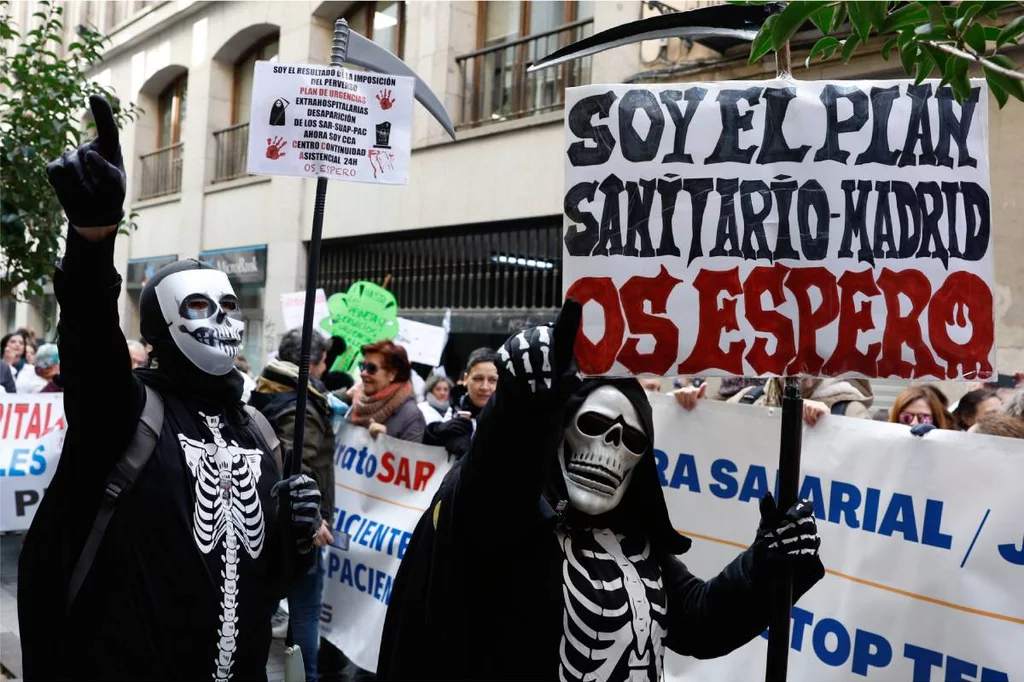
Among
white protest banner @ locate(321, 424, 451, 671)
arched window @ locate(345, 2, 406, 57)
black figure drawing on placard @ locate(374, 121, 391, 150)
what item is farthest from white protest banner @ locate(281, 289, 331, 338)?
arched window @ locate(345, 2, 406, 57)

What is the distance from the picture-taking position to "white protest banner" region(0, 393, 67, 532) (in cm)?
777

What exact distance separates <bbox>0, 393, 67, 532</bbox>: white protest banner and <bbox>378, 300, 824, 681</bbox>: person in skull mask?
20.6 feet

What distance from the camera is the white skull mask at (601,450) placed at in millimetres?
2379

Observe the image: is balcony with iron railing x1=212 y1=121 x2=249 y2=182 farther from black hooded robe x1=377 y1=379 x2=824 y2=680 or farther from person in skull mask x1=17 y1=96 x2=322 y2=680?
black hooded robe x1=377 y1=379 x2=824 y2=680

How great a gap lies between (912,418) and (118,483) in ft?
11.8

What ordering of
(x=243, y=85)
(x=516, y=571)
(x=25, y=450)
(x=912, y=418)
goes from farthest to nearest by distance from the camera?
(x=243, y=85) < (x=25, y=450) < (x=912, y=418) < (x=516, y=571)

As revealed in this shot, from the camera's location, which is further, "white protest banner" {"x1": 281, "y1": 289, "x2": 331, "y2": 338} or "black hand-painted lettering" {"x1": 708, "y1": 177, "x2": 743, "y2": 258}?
"white protest banner" {"x1": 281, "y1": 289, "x2": 331, "y2": 338}

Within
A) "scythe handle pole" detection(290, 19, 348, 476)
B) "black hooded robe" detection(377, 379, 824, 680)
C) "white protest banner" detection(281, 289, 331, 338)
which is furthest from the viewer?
"white protest banner" detection(281, 289, 331, 338)

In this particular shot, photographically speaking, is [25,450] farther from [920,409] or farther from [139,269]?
[139,269]

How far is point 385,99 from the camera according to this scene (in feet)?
14.2

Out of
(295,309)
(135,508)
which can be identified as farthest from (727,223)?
(295,309)

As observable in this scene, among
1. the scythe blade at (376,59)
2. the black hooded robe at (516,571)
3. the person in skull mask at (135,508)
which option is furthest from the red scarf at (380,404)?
the black hooded robe at (516,571)

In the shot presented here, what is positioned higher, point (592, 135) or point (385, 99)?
point (385, 99)

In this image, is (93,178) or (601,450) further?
(601,450)
